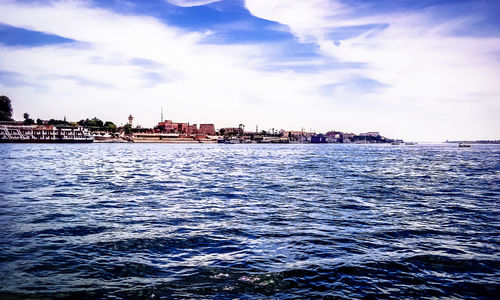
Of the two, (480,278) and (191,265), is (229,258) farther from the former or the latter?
(480,278)

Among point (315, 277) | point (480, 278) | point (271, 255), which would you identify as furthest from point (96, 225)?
point (480, 278)

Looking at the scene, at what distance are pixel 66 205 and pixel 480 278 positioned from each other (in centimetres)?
1820

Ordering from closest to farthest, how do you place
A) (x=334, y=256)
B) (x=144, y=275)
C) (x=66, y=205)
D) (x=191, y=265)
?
(x=144, y=275) < (x=191, y=265) < (x=334, y=256) < (x=66, y=205)

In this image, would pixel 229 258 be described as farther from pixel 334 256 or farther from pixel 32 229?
pixel 32 229

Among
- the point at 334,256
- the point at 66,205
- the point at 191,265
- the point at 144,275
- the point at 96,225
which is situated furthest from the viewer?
the point at 66,205

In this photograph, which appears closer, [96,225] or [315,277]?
[315,277]

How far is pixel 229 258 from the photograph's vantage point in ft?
32.2

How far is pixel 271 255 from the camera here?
10.1 meters

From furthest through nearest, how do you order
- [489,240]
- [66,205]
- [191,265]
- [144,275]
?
[66,205]
[489,240]
[191,265]
[144,275]

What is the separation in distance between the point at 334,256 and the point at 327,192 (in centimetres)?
1464

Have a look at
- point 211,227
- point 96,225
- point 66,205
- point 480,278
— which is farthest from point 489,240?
point 66,205

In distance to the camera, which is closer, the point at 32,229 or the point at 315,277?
the point at 315,277

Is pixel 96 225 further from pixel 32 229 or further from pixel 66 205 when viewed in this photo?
pixel 66 205

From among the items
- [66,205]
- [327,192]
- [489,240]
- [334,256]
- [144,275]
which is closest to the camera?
[144,275]
